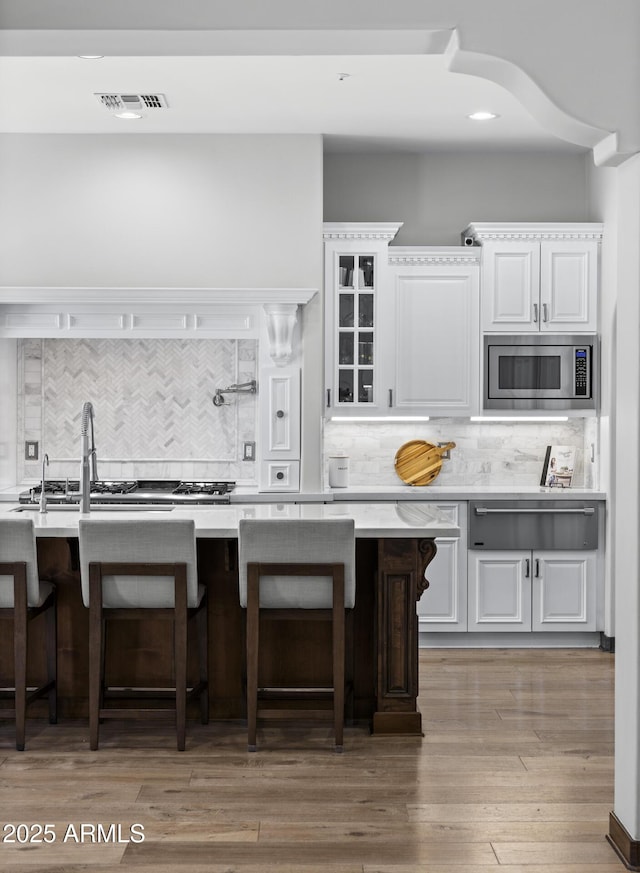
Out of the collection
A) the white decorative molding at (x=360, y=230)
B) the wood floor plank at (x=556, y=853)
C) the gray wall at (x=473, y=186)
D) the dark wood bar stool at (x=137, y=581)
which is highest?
the gray wall at (x=473, y=186)

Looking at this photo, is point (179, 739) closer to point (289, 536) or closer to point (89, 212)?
point (289, 536)

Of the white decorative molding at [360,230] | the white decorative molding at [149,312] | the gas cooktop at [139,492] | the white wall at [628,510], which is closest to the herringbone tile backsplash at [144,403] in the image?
the gas cooktop at [139,492]

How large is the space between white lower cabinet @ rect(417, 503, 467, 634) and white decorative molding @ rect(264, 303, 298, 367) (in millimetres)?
1381

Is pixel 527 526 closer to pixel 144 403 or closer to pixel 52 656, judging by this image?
pixel 144 403

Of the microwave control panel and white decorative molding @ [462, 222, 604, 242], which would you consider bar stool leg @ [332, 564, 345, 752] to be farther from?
white decorative molding @ [462, 222, 604, 242]

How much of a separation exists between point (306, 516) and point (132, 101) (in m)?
2.60

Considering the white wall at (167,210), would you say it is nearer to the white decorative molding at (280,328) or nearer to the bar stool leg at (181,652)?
the white decorative molding at (280,328)

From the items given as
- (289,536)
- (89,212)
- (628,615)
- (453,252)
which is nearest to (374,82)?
(453,252)

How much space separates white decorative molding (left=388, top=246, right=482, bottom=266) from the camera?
5.63 m

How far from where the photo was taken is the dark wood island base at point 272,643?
Answer: 3941mm

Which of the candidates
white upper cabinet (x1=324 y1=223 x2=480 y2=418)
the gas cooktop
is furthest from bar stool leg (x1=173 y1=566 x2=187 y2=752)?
white upper cabinet (x1=324 y1=223 x2=480 y2=418)

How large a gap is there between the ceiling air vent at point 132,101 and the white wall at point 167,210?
1.72ft

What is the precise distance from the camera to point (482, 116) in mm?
5223

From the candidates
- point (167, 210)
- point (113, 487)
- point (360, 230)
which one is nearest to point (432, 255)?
point (360, 230)
